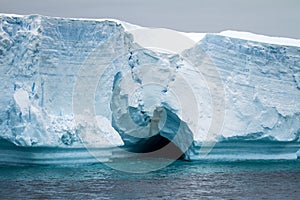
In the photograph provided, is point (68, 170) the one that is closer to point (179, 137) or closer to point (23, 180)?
point (23, 180)

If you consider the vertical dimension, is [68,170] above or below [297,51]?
below

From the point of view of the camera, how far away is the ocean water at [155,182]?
9188mm

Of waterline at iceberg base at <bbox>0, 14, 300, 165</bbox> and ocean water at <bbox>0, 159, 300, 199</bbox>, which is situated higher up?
waterline at iceberg base at <bbox>0, 14, 300, 165</bbox>

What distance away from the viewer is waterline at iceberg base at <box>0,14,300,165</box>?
1106 centimetres

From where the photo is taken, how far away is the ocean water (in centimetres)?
919

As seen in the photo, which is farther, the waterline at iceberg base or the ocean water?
the waterline at iceberg base

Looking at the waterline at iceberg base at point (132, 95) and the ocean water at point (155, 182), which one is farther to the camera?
the waterline at iceberg base at point (132, 95)

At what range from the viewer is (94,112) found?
11625 mm

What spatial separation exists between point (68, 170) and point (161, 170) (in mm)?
1827

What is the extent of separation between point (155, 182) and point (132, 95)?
Answer: 101 inches

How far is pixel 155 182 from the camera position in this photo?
10383mm

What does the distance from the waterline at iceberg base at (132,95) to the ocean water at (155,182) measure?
0.52 metres

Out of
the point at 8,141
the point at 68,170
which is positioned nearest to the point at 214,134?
the point at 68,170

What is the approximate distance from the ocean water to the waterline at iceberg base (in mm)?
523
